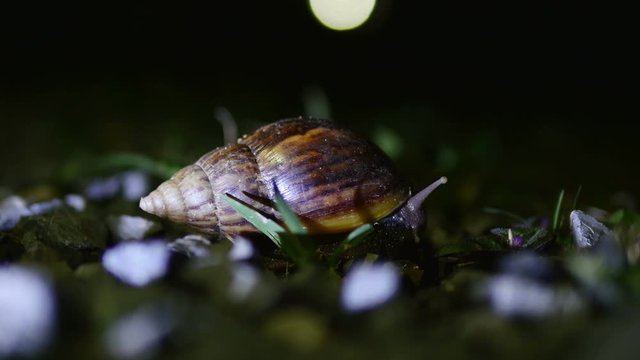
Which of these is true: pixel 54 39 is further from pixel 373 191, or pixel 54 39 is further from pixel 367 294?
pixel 367 294

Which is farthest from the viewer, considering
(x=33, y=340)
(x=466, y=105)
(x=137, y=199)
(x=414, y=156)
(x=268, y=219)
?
(x=466, y=105)

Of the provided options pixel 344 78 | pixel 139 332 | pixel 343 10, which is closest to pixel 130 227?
pixel 139 332

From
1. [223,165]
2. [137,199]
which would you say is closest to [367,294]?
[223,165]

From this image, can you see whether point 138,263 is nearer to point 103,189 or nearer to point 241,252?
point 241,252

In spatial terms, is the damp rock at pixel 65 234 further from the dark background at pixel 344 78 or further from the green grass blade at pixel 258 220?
the dark background at pixel 344 78

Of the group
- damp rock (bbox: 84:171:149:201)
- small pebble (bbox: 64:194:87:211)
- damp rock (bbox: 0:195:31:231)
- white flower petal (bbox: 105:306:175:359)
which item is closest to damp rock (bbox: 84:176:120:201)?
damp rock (bbox: 84:171:149:201)

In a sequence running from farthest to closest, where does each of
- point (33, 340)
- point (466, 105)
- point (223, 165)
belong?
point (466, 105) < point (223, 165) < point (33, 340)

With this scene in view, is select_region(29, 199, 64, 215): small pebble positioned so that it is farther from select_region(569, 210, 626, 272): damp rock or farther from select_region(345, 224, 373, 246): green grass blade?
select_region(569, 210, 626, 272): damp rock
